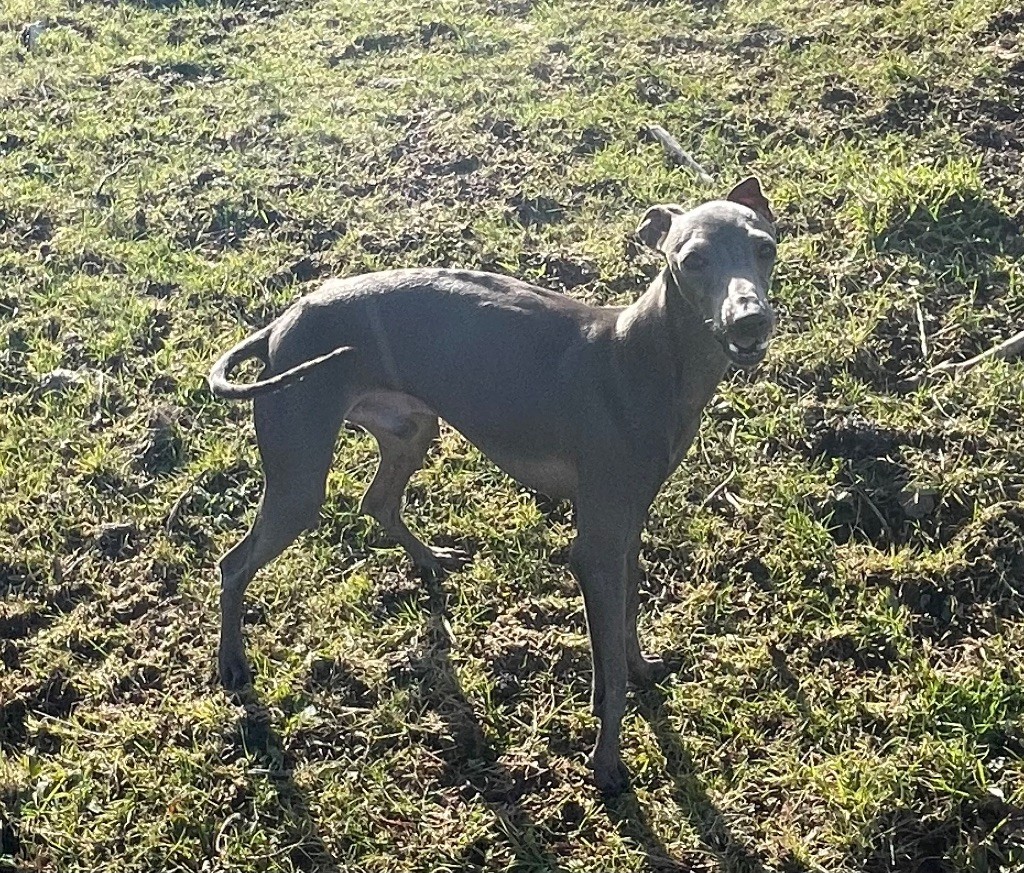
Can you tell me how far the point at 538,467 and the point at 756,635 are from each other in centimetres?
95

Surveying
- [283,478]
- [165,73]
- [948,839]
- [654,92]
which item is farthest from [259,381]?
[165,73]

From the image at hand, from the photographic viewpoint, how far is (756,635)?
→ 3.77m

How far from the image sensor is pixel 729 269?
2.97 metres

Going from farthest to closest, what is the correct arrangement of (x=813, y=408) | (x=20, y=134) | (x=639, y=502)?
(x=20, y=134) → (x=813, y=408) → (x=639, y=502)

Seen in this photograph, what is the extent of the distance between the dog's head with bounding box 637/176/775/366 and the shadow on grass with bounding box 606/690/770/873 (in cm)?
127

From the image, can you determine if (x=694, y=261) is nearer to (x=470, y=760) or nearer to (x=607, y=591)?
(x=607, y=591)

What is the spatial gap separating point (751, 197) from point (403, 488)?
5.25 ft

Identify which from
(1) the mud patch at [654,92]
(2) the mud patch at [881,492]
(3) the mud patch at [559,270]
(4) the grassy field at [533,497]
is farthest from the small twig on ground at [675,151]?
(2) the mud patch at [881,492]

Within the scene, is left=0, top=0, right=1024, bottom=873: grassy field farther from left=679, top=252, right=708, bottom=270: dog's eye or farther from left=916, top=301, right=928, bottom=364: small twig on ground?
left=679, top=252, right=708, bottom=270: dog's eye

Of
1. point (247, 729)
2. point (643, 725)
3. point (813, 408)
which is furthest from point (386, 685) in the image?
point (813, 408)

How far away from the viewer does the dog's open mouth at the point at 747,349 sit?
283cm

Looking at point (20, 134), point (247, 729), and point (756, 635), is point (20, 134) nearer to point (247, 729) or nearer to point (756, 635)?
point (247, 729)

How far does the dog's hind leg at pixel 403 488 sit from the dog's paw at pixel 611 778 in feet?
3.46

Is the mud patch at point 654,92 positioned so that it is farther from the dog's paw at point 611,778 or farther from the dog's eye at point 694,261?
the dog's paw at point 611,778
